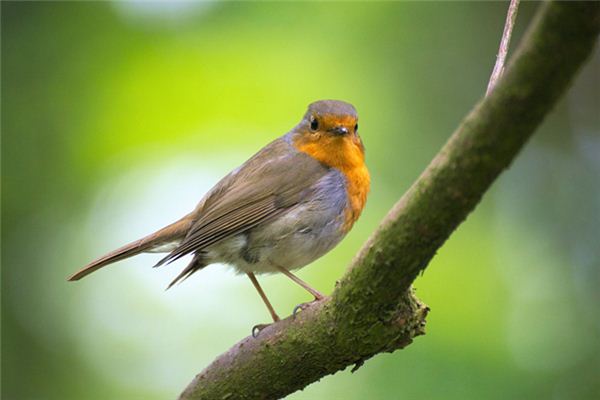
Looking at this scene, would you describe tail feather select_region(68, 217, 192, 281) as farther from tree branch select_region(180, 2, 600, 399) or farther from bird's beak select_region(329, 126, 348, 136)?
tree branch select_region(180, 2, 600, 399)

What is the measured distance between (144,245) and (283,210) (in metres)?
0.78

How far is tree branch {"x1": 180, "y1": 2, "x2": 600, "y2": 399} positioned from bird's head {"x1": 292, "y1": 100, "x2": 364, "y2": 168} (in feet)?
4.51

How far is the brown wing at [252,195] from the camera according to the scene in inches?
161

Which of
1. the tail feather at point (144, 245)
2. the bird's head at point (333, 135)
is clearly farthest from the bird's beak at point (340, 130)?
the tail feather at point (144, 245)

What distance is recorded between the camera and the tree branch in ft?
6.11

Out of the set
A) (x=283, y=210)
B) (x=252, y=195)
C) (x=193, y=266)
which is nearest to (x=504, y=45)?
(x=283, y=210)

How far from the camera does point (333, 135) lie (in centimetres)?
436

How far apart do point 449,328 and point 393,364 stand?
0.33 m

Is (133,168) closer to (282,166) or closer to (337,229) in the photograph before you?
(282,166)

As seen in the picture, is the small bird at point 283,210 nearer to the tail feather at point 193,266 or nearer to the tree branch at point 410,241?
the tail feather at point 193,266

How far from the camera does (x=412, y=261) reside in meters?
2.38

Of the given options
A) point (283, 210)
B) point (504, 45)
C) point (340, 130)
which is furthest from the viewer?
point (340, 130)

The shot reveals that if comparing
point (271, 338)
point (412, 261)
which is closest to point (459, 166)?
point (412, 261)

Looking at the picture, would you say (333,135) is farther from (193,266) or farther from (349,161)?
(193,266)
